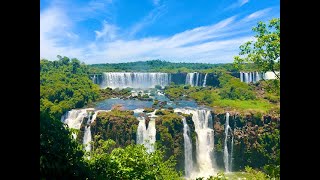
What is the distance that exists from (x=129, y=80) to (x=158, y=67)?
4.82m

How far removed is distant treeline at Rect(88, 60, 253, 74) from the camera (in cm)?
2412

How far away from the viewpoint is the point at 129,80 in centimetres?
2167

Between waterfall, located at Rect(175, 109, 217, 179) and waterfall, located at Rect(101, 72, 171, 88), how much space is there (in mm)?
5796

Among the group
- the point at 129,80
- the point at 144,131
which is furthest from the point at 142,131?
the point at 129,80

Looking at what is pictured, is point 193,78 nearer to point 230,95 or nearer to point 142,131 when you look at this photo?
point 230,95

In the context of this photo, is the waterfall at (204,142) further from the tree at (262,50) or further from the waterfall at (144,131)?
the tree at (262,50)

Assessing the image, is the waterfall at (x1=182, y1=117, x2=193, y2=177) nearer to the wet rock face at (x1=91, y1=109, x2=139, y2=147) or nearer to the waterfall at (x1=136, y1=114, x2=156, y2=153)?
the waterfall at (x1=136, y1=114, x2=156, y2=153)

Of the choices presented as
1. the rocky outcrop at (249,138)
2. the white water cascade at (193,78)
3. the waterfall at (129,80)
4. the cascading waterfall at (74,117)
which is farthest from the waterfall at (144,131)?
the white water cascade at (193,78)

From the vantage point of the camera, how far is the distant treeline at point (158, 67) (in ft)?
79.1

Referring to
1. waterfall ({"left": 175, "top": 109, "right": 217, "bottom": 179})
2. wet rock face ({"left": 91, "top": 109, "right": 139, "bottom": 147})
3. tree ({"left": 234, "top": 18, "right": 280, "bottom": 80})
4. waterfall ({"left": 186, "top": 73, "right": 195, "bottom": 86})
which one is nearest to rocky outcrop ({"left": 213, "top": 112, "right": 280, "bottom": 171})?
waterfall ({"left": 175, "top": 109, "right": 217, "bottom": 179})

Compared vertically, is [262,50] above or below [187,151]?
above
